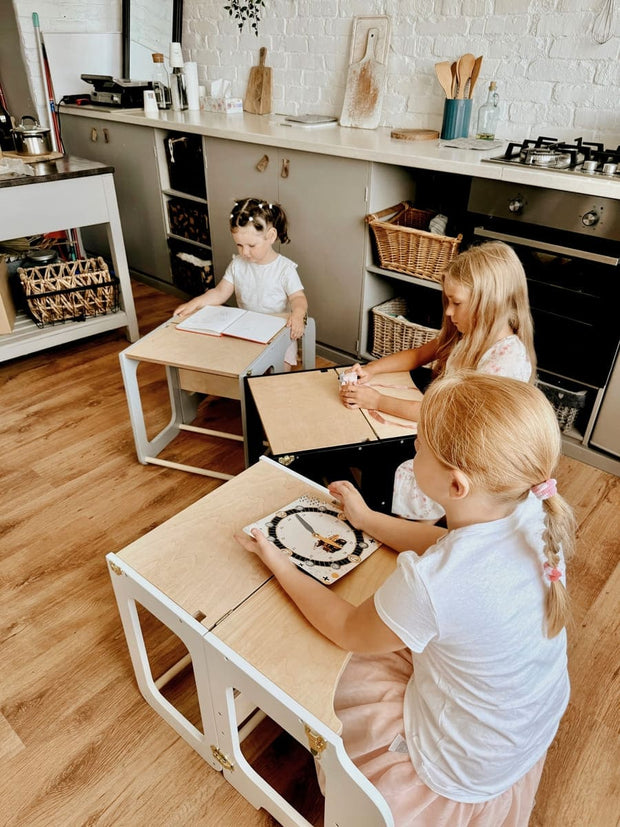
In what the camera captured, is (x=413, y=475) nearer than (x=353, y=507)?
No

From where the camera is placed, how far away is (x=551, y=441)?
0.76 meters

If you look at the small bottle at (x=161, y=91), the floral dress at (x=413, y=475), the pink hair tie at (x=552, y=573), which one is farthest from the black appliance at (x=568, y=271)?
the small bottle at (x=161, y=91)

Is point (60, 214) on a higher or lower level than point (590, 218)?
lower

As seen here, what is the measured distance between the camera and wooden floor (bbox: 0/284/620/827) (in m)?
1.19

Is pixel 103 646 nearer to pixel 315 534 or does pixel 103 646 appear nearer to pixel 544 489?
pixel 315 534

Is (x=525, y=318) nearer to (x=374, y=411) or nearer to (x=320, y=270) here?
(x=374, y=411)

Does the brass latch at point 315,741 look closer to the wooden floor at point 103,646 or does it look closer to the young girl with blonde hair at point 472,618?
the young girl with blonde hair at point 472,618

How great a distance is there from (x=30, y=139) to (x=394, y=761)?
3.00 m

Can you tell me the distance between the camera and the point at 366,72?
2.77 m

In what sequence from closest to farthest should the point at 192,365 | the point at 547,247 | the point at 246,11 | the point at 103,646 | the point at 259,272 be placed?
the point at 103,646 → the point at 192,365 → the point at 547,247 → the point at 259,272 → the point at 246,11

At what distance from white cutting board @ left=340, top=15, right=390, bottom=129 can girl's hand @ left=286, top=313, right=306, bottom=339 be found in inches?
52.5

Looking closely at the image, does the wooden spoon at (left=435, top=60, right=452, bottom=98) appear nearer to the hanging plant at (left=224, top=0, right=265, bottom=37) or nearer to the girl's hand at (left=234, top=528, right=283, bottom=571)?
the hanging plant at (left=224, top=0, right=265, bottom=37)

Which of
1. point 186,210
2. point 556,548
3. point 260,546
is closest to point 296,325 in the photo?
point 260,546

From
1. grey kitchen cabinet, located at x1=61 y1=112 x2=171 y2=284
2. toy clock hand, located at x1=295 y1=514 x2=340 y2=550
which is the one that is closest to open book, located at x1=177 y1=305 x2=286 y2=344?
toy clock hand, located at x1=295 y1=514 x2=340 y2=550
